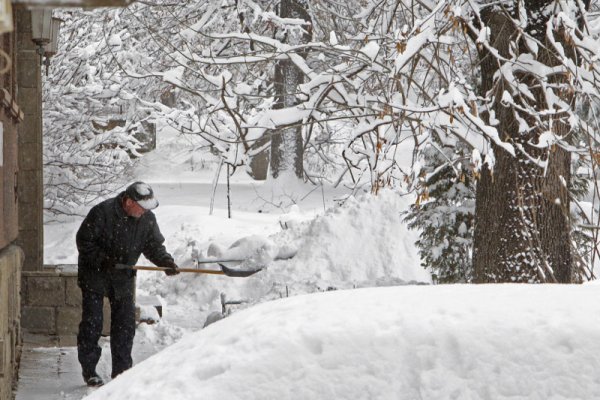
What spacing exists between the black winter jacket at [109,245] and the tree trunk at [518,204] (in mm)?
2671

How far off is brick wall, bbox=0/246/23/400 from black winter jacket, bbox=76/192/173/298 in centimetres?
54

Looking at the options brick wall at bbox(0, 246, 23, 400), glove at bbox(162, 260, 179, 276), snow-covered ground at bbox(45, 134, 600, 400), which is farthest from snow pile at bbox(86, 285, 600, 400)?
glove at bbox(162, 260, 179, 276)

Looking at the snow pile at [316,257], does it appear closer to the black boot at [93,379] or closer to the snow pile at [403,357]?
the black boot at [93,379]

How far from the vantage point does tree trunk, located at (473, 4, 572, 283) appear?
7527 millimetres

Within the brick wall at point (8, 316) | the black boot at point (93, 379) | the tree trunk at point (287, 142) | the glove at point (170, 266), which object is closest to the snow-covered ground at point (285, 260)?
the black boot at point (93, 379)

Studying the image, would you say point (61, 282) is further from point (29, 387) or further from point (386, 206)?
point (386, 206)

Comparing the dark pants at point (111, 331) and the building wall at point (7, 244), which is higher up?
the building wall at point (7, 244)

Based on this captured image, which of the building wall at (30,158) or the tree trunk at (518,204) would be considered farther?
the building wall at (30,158)

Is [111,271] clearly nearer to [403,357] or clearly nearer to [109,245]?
[109,245]

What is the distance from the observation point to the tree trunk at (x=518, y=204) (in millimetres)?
7527

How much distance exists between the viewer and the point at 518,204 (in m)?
7.59

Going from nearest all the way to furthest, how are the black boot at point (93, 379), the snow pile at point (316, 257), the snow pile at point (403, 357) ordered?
the snow pile at point (403, 357) < the black boot at point (93, 379) < the snow pile at point (316, 257)

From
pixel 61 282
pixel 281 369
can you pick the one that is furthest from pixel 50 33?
pixel 281 369

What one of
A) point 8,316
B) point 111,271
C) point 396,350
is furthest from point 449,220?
point 396,350
